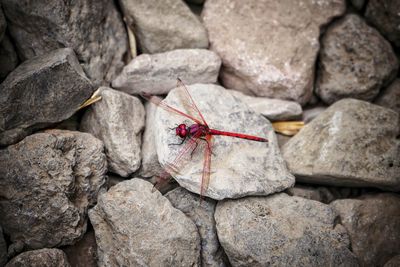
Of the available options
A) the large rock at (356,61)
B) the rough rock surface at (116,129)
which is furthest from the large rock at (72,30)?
the large rock at (356,61)

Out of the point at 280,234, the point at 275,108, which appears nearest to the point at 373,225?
the point at 280,234

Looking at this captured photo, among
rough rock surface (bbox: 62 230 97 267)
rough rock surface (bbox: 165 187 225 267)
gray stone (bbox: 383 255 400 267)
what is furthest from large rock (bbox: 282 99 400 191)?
rough rock surface (bbox: 62 230 97 267)

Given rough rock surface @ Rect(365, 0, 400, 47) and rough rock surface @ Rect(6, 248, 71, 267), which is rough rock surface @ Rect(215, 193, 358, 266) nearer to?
rough rock surface @ Rect(6, 248, 71, 267)

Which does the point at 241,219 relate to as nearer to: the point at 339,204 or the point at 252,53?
the point at 339,204

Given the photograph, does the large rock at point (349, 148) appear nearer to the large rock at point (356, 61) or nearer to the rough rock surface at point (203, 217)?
the large rock at point (356, 61)

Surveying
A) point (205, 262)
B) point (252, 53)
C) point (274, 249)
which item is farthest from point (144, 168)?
point (252, 53)
